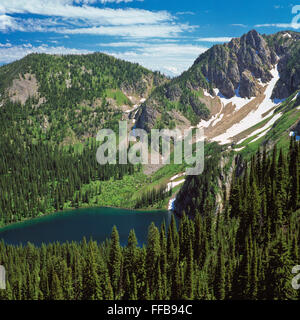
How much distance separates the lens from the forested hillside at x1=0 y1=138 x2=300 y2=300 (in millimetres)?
66250

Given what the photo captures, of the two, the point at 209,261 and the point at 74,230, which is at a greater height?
the point at 209,261

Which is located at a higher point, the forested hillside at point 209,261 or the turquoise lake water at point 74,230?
the forested hillside at point 209,261

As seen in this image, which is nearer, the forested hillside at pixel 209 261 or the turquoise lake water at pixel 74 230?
the forested hillside at pixel 209 261

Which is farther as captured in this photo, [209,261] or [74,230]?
[74,230]

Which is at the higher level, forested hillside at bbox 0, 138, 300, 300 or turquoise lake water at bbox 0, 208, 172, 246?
forested hillside at bbox 0, 138, 300, 300

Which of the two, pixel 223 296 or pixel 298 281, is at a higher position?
pixel 298 281

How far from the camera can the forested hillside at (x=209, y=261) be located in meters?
66.2

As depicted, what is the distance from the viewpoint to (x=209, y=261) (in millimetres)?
91938

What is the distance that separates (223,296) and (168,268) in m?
18.0

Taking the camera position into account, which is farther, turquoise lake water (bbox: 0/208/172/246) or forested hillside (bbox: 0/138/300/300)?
turquoise lake water (bbox: 0/208/172/246)

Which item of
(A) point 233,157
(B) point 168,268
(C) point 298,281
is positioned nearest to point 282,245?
(C) point 298,281

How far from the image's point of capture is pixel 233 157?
615 ft

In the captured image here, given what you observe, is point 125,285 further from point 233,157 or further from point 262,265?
point 233,157
